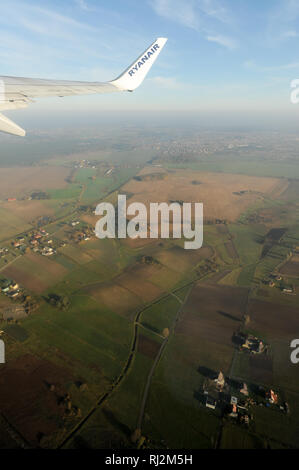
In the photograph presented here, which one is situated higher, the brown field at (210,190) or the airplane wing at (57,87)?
the airplane wing at (57,87)

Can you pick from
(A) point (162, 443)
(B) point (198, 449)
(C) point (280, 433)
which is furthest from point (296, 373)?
(A) point (162, 443)

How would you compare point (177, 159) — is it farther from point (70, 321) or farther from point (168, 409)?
point (168, 409)

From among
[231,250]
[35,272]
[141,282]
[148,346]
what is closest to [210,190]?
[231,250]

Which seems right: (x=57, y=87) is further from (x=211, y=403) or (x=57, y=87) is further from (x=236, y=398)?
(x=236, y=398)

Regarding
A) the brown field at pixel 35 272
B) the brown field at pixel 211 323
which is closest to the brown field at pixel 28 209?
the brown field at pixel 35 272

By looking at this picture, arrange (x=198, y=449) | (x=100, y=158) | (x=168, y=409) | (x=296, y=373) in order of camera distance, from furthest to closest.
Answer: (x=100, y=158) → (x=296, y=373) → (x=168, y=409) → (x=198, y=449)

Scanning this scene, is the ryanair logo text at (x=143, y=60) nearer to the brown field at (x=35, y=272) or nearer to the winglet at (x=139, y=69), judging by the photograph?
the winglet at (x=139, y=69)

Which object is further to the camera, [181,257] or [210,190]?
[210,190]
